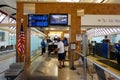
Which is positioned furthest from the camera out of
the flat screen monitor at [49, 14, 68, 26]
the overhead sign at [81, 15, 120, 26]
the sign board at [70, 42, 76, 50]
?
the overhead sign at [81, 15, 120, 26]

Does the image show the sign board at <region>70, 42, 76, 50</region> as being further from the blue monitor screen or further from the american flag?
the american flag

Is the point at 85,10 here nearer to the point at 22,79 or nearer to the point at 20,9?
the point at 20,9

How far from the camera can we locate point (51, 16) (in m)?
8.75

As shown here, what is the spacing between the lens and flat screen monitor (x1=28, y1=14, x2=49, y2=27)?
8555mm

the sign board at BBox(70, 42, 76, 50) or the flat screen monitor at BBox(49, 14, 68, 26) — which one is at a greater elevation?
the flat screen monitor at BBox(49, 14, 68, 26)

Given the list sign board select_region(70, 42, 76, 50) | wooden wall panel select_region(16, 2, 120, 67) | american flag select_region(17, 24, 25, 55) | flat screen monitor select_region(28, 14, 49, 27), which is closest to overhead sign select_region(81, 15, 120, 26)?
wooden wall panel select_region(16, 2, 120, 67)

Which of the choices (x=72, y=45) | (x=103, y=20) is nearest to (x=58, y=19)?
(x=72, y=45)

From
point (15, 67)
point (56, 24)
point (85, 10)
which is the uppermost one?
point (85, 10)

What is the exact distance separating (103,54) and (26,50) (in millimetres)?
3877

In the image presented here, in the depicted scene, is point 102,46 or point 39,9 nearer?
point 102,46

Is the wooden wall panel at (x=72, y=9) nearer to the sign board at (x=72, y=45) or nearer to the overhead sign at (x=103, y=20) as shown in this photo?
the overhead sign at (x=103, y=20)

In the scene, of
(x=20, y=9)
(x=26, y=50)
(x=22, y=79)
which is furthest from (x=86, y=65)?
(x=20, y=9)

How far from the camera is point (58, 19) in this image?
8.67 m

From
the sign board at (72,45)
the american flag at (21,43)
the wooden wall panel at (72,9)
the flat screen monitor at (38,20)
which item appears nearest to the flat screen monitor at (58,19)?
the flat screen monitor at (38,20)
